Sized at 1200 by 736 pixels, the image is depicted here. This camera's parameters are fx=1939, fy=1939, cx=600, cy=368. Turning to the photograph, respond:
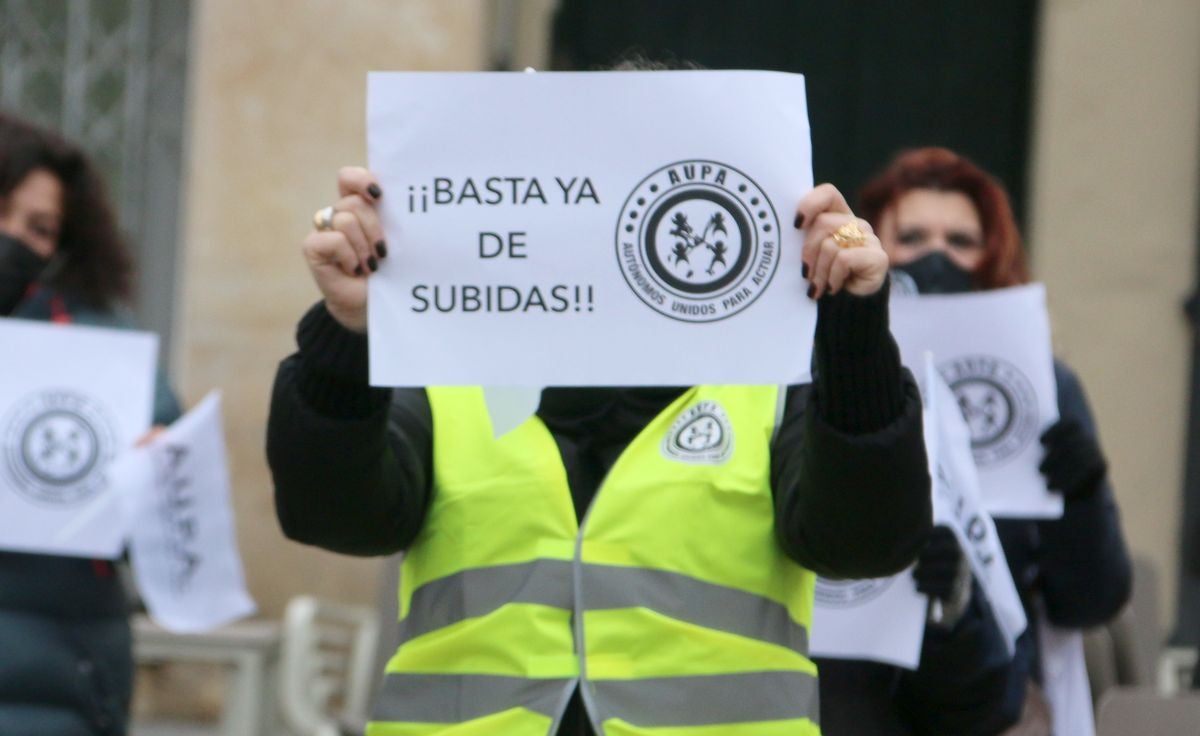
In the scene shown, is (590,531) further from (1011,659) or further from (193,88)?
(193,88)

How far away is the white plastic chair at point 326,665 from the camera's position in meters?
5.38

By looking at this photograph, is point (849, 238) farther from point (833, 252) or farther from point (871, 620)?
point (871, 620)

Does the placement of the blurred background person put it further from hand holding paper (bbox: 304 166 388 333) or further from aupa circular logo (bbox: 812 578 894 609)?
hand holding paper (bbox: 304 166 388 333)

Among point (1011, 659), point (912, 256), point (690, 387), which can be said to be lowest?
point (1011, 659)

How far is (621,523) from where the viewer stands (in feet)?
8.12

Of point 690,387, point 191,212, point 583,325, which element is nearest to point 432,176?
point 583,325

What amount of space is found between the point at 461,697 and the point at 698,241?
0.65m

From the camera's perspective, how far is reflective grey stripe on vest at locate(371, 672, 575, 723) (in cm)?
243

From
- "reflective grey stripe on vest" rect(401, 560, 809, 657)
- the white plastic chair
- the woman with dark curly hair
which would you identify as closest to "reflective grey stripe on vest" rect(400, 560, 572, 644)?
"reflective grey stripe on vest" rect(401, 560, 809, 657)

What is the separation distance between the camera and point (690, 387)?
2.60m

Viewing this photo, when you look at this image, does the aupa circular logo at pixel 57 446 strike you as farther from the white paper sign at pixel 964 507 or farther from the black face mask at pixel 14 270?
the white paper sign at pixel 964 507

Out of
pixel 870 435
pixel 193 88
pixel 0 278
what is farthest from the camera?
pixel 193 88

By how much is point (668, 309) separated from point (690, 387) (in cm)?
20

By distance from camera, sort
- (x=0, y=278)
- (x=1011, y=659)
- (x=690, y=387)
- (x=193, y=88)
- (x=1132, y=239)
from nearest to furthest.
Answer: (x=690, y=387) → (x=1011, y=659) → (x=0, y=278) → (x=1132, y=239) → (x=193, y=88)
